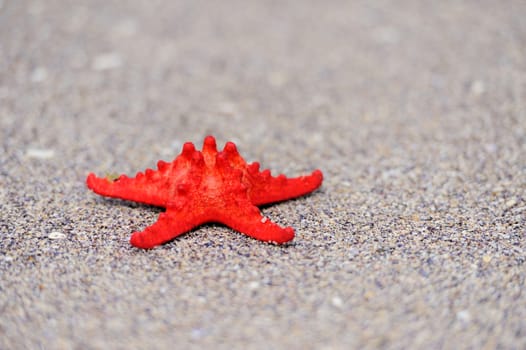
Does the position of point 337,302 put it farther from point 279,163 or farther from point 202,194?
point 279,163

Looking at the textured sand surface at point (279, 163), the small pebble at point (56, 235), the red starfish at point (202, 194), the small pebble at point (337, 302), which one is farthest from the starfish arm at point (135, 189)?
the small pebble at point (337, 302)

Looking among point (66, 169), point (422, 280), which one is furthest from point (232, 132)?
point (422, 280)

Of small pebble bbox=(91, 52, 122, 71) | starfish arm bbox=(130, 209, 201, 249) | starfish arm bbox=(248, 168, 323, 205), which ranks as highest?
small pebble bbox=(91, 52, 122, 71)

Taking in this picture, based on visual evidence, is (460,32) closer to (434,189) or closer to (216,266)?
(434,189)

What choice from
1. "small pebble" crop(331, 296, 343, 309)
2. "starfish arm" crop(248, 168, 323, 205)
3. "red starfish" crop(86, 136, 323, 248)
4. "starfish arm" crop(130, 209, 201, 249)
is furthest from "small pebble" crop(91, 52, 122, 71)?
"small pebble" crop(331, 296, 343, 309)

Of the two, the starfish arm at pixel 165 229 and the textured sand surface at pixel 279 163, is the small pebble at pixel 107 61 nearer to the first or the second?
the textured sand surface at pixel 279 163

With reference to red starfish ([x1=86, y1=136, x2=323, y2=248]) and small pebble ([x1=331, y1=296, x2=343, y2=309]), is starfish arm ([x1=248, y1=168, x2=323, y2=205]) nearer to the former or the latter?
red starfish ([x1=86, y1=136, x2=323, y2=248])
